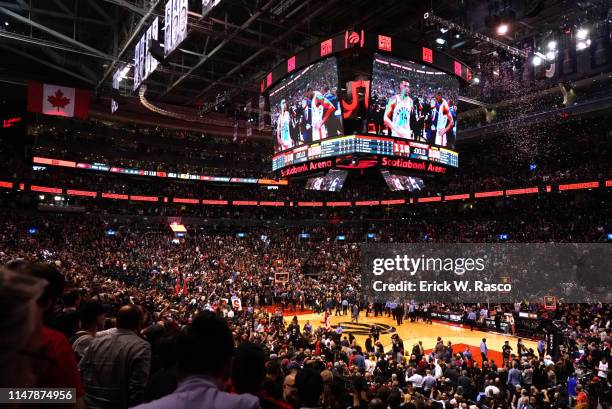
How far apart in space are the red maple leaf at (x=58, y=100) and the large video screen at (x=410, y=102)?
15385mm

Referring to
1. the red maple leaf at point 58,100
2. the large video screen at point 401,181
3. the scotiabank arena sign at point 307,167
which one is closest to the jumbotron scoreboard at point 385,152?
the scotiabank arena sign at point 307,167

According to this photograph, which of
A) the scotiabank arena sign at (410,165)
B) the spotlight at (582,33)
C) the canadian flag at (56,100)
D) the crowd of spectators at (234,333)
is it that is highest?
the spotlight at (582,33)

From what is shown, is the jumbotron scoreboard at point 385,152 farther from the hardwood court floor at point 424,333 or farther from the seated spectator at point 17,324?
the seated spectator at point 17,324

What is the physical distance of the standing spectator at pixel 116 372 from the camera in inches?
114

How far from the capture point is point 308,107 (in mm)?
13312

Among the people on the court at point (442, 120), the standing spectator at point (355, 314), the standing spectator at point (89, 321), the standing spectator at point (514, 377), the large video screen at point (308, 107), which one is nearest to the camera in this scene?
the standing spectator at point (89, 321)

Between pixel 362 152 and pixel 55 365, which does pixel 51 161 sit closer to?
pixel 362 152

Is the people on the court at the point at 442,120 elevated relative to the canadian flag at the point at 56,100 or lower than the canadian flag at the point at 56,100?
lower

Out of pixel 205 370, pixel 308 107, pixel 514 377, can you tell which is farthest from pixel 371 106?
pixel 205 370

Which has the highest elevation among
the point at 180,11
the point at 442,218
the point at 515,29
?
the point at 515,29

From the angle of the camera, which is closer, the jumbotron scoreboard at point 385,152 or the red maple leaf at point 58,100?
the jumbotron scoreboard at point 385,152

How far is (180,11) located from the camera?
1069 cm

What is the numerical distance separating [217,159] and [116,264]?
19453mm

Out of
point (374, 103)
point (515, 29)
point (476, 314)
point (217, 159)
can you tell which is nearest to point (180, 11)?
point (374, 103)
